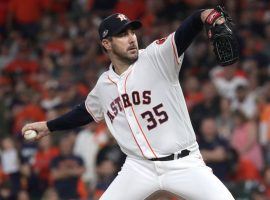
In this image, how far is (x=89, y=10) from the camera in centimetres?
1623

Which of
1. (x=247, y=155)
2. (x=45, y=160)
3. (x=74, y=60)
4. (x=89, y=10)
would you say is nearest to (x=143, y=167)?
(x=247, y=155)

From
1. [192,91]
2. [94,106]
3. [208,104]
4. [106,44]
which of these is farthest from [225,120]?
[106,44]

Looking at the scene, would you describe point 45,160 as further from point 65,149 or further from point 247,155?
point 247,155

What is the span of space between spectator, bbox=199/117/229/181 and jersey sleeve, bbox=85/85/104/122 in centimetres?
361

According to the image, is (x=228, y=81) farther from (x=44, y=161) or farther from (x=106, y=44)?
(x=106, y=44)

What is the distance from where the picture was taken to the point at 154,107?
6461 millimetres

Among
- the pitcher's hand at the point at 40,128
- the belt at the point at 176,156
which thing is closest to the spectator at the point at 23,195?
the pitcher's hand at the point at 40,128

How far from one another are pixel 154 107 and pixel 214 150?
13.6 feet

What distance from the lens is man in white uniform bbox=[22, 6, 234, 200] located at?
20.9 feet

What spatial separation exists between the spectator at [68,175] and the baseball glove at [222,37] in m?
5.21

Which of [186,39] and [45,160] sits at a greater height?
[186,39]

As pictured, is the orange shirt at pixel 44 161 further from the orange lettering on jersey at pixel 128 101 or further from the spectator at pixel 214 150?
the orange lettering on jersey at pixel 128 101

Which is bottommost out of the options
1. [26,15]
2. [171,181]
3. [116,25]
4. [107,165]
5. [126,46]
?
[107,165]

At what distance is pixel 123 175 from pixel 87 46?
8.81 m
